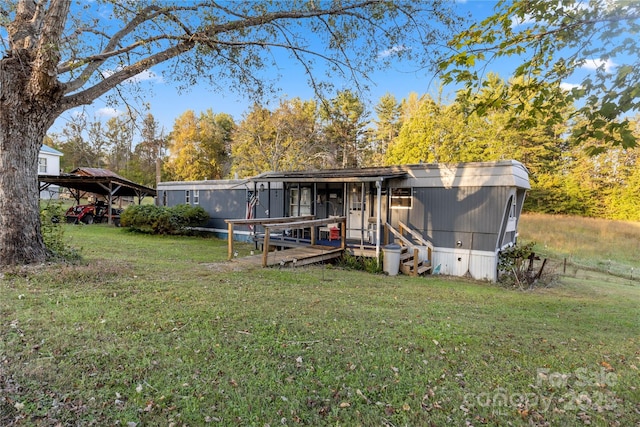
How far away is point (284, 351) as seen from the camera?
3.46m

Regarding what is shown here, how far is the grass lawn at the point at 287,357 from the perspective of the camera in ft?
8.34

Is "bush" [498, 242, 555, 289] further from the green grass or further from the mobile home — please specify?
→ the green grass

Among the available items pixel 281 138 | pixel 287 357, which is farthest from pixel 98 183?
pixel 287 357

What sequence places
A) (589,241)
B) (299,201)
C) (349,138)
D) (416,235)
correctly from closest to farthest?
(416,235), (299,201), (589,241), (349,138)

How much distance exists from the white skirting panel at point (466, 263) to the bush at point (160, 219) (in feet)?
35.6

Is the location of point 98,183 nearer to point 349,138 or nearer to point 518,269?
point 349,138

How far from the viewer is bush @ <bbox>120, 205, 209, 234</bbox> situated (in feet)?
49.2

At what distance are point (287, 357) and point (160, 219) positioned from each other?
44.1 ft

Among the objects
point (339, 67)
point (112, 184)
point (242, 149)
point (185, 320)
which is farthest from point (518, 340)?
point (242, 149)

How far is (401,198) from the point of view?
11023mm

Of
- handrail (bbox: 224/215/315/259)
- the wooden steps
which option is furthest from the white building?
the wooden steps

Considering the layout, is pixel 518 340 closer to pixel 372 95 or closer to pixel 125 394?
Result: pixel 125 394

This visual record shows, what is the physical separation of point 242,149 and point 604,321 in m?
24.4

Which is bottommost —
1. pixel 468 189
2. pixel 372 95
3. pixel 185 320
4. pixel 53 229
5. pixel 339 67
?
pixel 185 320
